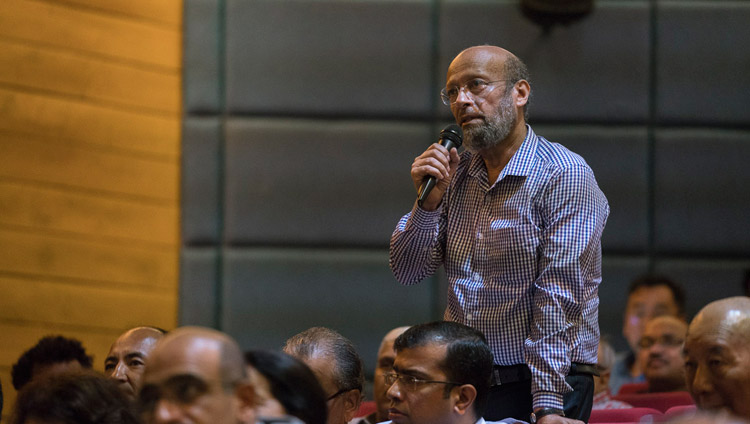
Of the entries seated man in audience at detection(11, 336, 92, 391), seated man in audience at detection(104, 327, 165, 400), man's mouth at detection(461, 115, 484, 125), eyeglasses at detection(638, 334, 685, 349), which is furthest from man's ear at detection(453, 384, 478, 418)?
eyeglasses at detection(638, 334, 685, 349)

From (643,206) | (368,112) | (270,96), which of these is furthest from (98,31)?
(643,206)

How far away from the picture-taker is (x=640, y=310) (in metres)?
3.90

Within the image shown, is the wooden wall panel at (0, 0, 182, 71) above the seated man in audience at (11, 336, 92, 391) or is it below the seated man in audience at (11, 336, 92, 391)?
above

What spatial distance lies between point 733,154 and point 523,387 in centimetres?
248

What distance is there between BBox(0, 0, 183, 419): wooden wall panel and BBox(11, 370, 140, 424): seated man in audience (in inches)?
93.1

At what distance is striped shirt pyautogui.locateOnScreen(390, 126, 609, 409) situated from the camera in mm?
2006

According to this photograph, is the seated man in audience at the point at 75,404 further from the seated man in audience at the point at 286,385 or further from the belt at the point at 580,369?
the belt at the point at 580,369

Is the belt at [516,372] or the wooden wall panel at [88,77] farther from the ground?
the wooden wall panel at [88,77]

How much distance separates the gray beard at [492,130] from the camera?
2.14 metres

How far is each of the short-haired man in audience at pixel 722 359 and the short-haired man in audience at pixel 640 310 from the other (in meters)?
1.92

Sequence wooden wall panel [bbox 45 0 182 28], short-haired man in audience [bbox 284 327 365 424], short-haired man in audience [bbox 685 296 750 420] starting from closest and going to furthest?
short-haired man in audience [bbox 685 296 750 420]
short-haired man in audience [bbox 284 327 365 424]
wooden wall panel [bbox 45 0 182 28]

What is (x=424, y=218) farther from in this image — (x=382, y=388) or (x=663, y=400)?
(x=663, y=400)

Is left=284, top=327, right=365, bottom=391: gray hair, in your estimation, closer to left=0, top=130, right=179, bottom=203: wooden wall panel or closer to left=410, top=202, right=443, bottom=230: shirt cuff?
left=410, top=202, right=443, bottom=230: shirt cuff

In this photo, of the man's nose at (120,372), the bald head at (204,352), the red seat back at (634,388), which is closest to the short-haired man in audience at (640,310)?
the red seat back at (634,388)
